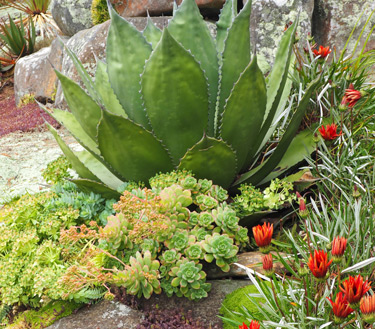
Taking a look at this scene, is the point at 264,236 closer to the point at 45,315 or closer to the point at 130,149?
the point at 130,149

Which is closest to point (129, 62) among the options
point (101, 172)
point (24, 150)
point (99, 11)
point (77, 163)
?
point (77, 163)

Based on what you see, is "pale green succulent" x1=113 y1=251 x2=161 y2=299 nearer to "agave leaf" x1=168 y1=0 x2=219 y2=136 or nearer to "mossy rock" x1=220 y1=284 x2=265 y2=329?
"mossy rock" x1=220 y1=284 x2=265 y2=329

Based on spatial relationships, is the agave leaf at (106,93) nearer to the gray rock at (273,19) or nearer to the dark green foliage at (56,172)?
the dark green foliage at (56,172)

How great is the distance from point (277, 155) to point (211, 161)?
1.43 ft

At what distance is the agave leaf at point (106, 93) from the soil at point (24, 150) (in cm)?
75

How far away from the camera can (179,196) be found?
196 cm

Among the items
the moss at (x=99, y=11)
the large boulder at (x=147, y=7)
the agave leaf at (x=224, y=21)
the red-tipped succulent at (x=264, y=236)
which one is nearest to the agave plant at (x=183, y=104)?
the agave leaf at (x=224, y=21)

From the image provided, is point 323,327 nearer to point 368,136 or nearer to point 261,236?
point 261,236

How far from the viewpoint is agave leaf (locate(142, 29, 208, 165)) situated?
194 centimetres

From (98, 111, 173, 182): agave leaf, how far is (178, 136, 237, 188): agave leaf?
153 mm

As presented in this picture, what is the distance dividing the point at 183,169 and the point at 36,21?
1129 cm

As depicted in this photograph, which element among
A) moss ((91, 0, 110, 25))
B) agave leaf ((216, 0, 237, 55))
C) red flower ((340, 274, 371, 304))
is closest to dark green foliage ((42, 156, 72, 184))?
agave leaf ((216, 0, 237, 55))

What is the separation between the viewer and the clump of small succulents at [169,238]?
1774 millimetres

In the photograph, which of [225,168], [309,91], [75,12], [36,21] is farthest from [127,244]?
[36,21]
